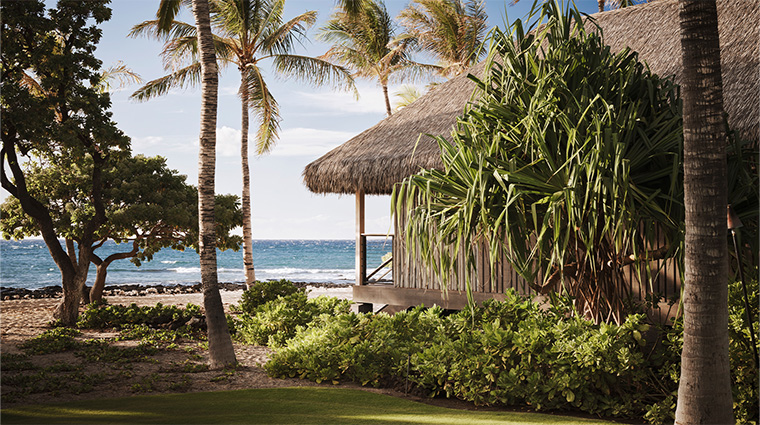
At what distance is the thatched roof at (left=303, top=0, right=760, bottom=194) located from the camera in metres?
5.57

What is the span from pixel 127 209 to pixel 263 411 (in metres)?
6.83

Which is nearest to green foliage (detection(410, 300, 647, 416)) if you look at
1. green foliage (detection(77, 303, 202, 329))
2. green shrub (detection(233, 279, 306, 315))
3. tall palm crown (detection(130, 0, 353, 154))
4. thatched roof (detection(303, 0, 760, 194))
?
thatched roof (detection(303, 0, 760, 194))

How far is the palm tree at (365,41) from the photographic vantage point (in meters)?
18.9

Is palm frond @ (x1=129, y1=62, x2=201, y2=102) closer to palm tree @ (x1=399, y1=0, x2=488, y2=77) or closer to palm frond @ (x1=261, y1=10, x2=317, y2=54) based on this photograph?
palm frond @ (x1=261, y1=10, x2=317, y2=54)

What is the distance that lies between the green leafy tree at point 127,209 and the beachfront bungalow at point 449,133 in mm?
3097

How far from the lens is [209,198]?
20.9 feet

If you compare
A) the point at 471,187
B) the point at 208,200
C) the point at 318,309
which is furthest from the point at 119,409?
the point at 318,309

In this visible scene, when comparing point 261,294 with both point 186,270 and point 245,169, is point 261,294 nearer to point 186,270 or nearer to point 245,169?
point 245,169

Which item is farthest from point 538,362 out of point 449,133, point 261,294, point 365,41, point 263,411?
point 365,41

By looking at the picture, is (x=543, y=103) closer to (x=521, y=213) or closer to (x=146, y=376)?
(x=521, y=213)

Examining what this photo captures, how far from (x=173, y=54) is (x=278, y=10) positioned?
2743mm

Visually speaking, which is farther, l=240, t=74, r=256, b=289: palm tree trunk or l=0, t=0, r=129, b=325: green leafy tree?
l=240, t=74, r=256, b=289: palm tree trunk

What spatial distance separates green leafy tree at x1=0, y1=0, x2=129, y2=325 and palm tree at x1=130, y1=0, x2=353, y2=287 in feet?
11.4

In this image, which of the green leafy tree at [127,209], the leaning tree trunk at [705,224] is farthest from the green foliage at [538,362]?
the green leafy tree at [127,209]
